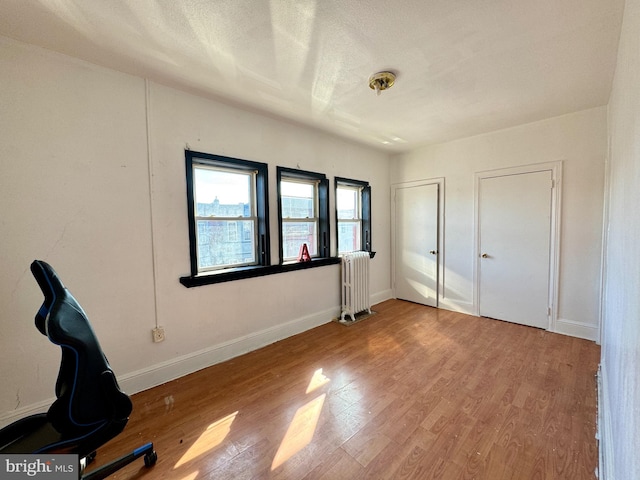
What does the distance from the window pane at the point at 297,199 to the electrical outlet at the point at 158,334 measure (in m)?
1.68

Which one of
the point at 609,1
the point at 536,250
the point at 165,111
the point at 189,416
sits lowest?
the point at 189,416

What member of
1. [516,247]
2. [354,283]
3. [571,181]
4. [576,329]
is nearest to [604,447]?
[576,329]

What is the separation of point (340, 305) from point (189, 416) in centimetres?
228

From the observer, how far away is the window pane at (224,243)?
259cm

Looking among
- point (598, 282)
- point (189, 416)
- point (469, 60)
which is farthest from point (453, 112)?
point (189, 416)

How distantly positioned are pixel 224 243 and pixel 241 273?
0.37 meters

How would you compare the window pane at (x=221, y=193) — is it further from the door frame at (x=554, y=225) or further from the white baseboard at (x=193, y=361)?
Answer: the door frame at (x=554, y=225)

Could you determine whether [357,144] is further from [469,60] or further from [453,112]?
[469,60]

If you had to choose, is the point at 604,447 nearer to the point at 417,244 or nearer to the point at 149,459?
the point at 149,459

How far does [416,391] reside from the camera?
2.09 m

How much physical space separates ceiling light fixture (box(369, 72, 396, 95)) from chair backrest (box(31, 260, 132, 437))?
2367mm

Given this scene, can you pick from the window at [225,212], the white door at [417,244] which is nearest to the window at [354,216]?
the white door at [417,244]

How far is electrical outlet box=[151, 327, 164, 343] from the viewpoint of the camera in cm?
221

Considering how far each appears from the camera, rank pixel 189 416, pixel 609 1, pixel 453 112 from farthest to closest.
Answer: pixel 453 112 → pixel 189 416 → pixel 609 1
